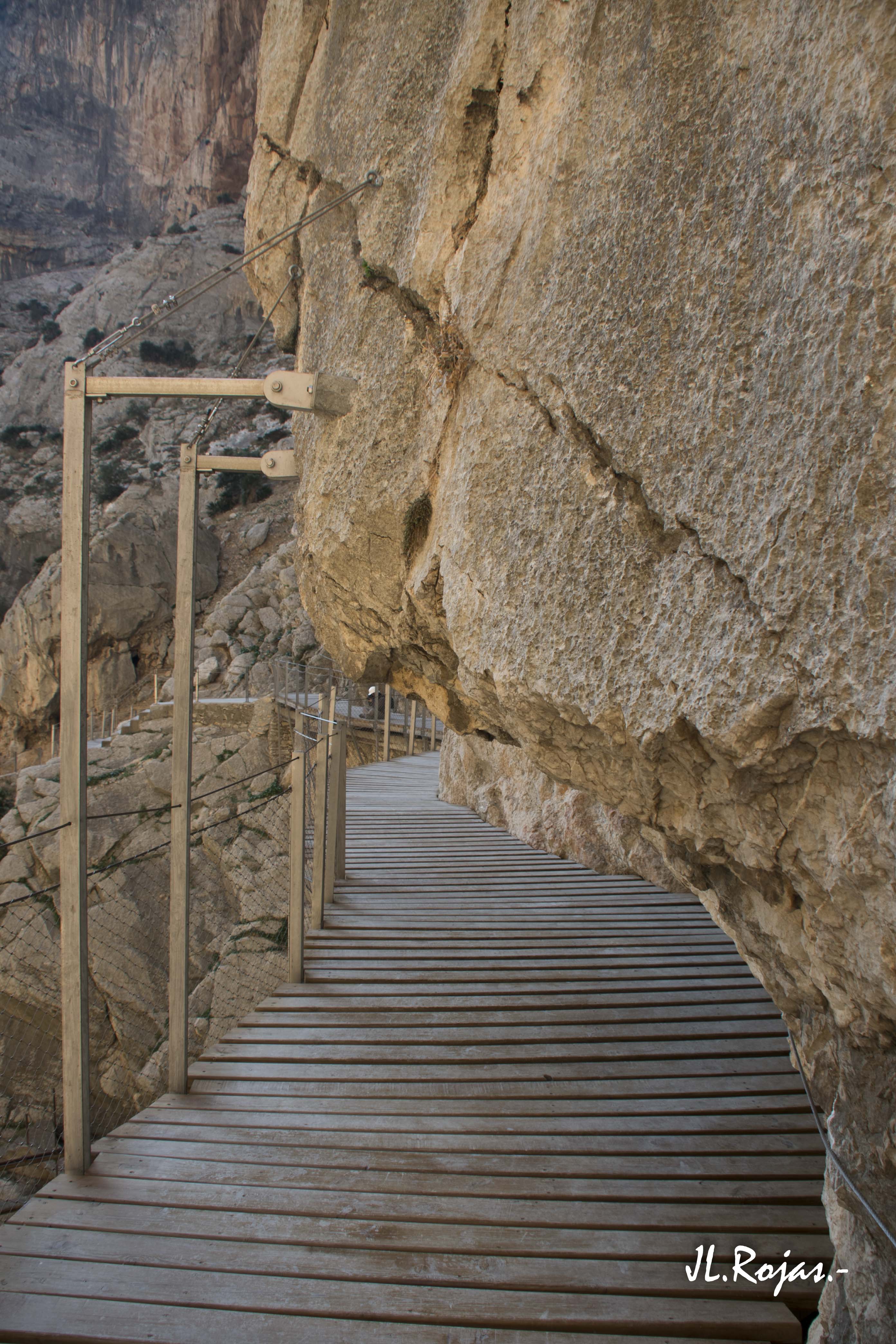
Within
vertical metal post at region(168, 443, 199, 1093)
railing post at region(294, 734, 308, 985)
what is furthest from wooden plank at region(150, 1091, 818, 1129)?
railing post at region(294, 734, 308, 985)

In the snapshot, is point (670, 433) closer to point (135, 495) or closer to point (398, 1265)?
point (398, 1265)

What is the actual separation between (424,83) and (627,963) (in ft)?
15.0

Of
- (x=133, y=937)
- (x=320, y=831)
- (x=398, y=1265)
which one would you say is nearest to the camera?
(x=398, y=1265)

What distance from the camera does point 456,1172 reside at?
8.98 ft

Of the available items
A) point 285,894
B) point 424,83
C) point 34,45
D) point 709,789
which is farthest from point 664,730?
point 34,45

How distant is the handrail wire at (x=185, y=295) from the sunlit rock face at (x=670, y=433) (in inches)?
3.6

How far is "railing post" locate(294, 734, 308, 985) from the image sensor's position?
3.99 m

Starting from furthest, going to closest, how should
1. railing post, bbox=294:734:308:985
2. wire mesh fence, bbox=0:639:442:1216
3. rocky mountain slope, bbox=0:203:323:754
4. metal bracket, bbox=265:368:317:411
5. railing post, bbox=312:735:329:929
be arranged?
rocky mountain slope, bbox=0:203:323:754 → wire mesh fence, bbox=0:639:442:1216 → railing post, bbox=312:735:329:929 → railing post, bbox=294:734:308:985 → metal bracket, bbox=265:368:317:411

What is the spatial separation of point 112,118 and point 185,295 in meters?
53.8

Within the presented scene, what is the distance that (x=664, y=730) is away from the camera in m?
2.28

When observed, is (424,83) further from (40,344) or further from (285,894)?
(40,344)

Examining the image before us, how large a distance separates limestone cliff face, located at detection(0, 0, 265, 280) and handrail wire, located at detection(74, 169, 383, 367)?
45316mm

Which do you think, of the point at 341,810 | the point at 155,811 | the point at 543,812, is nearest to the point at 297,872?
the point at 155,811

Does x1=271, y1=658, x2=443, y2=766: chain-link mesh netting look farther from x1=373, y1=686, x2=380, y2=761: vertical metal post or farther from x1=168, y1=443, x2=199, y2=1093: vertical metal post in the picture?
x1=168, y1=443, x2=199, y2=1093: vertical metal post
